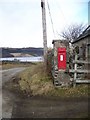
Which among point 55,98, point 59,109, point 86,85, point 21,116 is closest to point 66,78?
point 86,85

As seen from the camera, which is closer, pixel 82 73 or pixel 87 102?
pixel 87 102

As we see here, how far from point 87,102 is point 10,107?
283 centimetres

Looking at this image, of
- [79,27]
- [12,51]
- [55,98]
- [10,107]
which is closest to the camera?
[10,107]

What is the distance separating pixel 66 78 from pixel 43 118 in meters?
4.32

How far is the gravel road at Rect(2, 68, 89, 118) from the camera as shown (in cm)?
761

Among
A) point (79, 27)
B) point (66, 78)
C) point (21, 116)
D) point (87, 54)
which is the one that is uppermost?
point (79, 27)

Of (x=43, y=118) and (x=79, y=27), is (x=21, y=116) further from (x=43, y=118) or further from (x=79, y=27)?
(x=79, y=27)

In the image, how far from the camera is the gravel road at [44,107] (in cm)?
761

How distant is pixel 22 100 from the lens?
9.86 m

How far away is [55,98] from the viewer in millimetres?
9812

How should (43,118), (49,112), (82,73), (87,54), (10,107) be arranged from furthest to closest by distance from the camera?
(87,54)
(82,73)
(10,107)
(49,112)
(43,118)

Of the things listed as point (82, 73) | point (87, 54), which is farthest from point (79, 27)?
point (82, 73)

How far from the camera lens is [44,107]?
8.52 metres

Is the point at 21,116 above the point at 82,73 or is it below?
below
